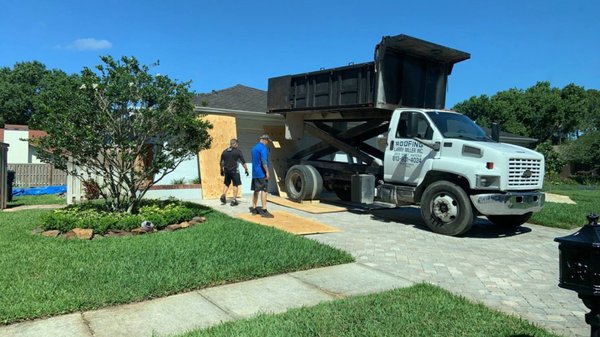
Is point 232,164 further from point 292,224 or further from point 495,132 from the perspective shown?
point 495,132

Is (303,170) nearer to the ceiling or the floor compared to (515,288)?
nearer to the ceiling

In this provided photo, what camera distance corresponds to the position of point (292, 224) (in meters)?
9.07

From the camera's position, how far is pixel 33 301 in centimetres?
414

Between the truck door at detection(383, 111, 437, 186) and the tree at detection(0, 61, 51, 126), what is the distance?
50513 mm

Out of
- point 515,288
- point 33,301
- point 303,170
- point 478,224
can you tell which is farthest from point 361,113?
point 33,301

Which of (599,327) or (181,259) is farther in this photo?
(181,259)

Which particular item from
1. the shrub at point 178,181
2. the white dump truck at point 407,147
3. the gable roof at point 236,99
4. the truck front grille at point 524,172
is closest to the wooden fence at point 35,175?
the gable roof at point 236,99

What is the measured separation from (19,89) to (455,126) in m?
55.6

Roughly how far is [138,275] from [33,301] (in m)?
1.07

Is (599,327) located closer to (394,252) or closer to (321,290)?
(321,290)

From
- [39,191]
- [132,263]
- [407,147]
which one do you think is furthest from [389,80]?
[39,191]

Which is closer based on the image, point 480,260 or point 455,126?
point 480,260

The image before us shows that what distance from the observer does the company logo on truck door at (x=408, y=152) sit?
945 cm

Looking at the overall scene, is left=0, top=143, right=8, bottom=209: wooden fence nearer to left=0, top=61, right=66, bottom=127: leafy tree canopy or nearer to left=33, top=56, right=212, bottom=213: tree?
left=33, top=56, right=212, bottom=213: tree
